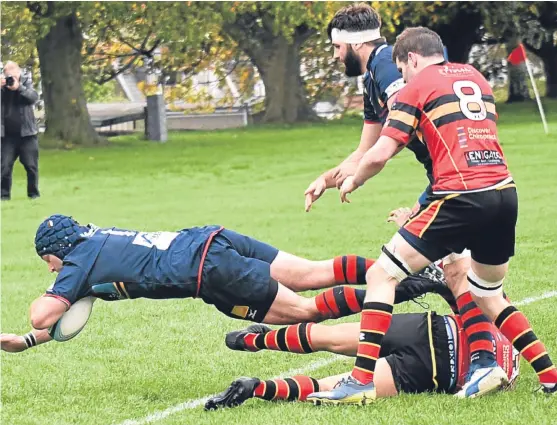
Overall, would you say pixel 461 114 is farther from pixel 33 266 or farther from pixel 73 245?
pixel 33 266

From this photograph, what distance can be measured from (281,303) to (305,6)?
74.0 feet

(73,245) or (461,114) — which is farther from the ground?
(461,114)

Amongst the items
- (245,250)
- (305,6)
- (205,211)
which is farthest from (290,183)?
(245,250)

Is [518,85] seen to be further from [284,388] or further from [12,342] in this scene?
[284,388]

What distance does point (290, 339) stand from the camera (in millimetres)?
6613

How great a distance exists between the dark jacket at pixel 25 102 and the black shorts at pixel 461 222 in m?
14.0

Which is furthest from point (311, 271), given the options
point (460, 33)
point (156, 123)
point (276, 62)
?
point (460, 33)

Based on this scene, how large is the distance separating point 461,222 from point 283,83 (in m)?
31.6

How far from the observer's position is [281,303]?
22.3ft

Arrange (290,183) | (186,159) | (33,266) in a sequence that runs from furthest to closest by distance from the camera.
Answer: (186,159) → (290,183) → (33,266)

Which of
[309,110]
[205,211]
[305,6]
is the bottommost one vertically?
[309,110]

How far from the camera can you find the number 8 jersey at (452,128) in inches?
238

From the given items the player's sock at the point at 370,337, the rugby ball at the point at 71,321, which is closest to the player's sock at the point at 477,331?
the player's sock at the point at 370,337

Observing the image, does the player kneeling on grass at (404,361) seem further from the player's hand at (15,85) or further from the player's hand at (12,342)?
the player's hand at (15,85)
